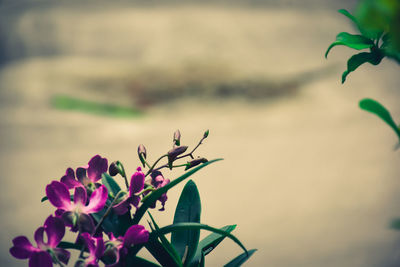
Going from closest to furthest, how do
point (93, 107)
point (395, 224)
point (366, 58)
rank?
point (395, 224)
point (366, 58)
point (93, 107)

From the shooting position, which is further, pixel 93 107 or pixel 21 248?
pixel 93 107

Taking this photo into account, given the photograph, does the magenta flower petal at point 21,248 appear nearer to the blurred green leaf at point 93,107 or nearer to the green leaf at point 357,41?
the green leaf at point 357,41

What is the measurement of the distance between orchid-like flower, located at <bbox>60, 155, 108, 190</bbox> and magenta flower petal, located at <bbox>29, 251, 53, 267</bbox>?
0.06m

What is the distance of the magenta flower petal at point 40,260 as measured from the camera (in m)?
0.25

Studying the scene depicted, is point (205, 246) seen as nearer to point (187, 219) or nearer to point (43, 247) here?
point (187, 219)

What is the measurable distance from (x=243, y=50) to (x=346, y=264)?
1.59 metres

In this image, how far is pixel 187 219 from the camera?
329mm

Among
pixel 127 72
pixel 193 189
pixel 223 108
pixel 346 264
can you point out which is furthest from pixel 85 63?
pixel 193 189

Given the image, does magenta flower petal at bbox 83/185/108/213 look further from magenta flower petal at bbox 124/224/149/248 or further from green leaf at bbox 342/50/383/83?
green leaf at bbox 342/50/383/83

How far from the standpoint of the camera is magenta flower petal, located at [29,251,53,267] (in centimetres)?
25

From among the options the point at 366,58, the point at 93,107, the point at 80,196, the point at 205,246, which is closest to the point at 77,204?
the point at 80,196

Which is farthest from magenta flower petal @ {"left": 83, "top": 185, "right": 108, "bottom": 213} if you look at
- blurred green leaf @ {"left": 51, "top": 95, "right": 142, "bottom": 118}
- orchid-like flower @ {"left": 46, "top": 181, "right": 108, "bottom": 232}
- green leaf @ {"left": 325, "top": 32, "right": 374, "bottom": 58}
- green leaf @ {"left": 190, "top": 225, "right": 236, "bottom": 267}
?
blurred green leaf @ {"left": 51, "top": 95, "right": 142, "bottom": 118}

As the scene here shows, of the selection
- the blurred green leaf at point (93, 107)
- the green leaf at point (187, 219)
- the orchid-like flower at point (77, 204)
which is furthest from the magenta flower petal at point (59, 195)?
the blurred green leaf at point (93, 107)

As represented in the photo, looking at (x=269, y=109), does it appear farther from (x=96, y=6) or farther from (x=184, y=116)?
(x=96, y=6)
